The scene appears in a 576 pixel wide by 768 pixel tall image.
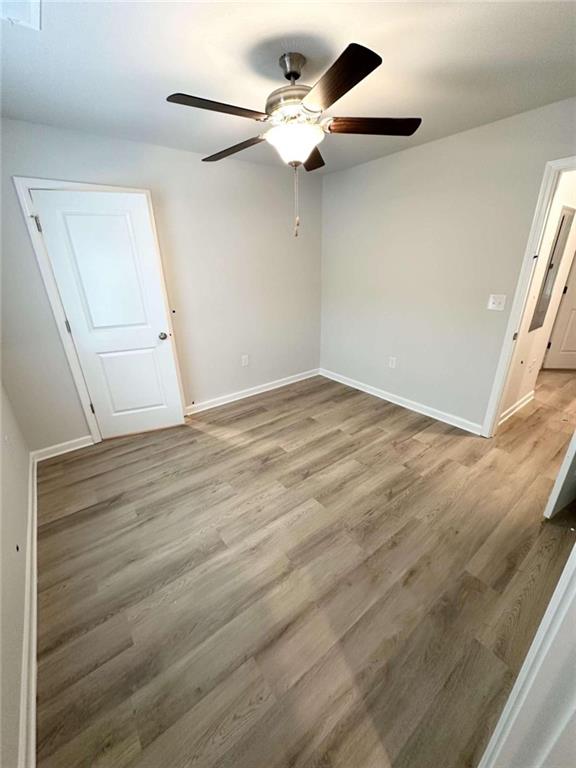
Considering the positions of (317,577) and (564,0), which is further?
(317,577)

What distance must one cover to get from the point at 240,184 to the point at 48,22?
1.93 m

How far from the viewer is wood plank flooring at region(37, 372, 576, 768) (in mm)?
1083

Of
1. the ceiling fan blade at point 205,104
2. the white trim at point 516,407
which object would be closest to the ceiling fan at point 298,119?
the ceiling fan blade at point 205,104

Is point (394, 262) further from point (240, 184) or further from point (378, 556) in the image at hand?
point (378, 556)

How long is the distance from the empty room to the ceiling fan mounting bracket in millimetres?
60

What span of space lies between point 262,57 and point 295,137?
453 mm

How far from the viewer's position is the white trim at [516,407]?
2953mm

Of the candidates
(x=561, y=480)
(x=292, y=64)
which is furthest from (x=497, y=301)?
(x=292, y=64)

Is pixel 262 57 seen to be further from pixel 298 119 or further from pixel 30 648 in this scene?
pixel 30 648

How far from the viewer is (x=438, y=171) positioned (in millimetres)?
2568

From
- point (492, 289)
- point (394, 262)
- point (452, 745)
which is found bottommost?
point (452, 745)

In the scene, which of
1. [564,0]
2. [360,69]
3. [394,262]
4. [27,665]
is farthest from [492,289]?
[27,665]

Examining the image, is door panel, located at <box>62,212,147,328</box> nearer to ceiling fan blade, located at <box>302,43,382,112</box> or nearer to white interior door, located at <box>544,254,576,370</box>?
ceiling fan blade, located at <box>302,43,382,112</box>

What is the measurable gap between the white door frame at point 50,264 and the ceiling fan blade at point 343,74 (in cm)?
182
